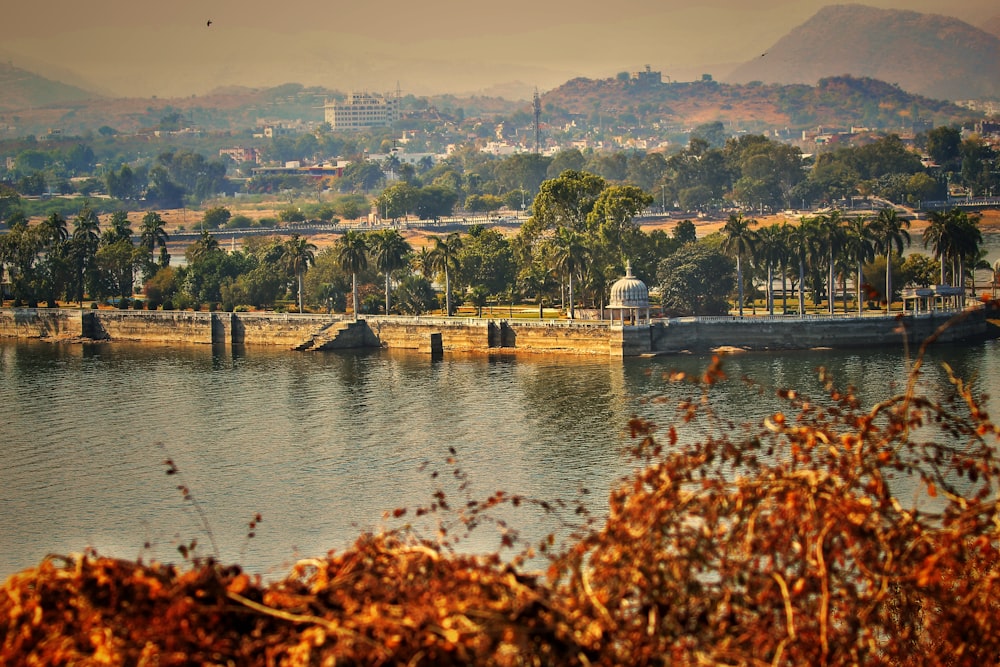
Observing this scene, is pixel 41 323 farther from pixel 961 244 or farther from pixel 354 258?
pixel 961 244

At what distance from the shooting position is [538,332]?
264 feet

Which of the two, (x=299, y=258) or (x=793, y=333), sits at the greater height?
(x=299, y=258)

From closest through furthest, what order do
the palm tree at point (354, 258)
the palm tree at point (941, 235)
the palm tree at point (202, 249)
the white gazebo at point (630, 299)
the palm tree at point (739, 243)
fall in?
the white gazebo at point (630, 299) → the palm tree at point (941, 235) → the palm tree at point (739, 243) → the palm tree at point (354, 258) → the palm tree at point (202, 249)

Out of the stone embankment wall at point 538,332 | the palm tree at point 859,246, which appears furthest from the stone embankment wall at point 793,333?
the palm tree at point 859,246

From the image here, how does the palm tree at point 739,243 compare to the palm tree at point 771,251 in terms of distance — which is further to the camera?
the palm tree at point 739,243

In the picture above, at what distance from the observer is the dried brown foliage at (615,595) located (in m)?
13.2

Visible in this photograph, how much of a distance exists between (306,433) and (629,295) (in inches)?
1137

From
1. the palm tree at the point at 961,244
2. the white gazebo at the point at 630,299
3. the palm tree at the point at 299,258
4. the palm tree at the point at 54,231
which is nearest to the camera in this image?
the white gazebo at the point at 630,299

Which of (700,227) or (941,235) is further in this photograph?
(700,227)

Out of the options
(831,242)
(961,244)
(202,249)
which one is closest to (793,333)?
(831,242)

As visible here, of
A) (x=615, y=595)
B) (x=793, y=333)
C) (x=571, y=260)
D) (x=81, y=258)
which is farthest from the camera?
(x=81, y=258)

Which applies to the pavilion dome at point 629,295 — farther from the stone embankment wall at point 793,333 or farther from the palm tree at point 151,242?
the palm tree at point 151,242

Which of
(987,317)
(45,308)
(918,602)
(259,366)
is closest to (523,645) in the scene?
(918,602)

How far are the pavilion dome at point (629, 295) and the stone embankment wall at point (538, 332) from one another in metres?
1.31
